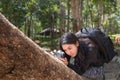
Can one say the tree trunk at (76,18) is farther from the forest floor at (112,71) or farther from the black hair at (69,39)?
the black hair at (69,39)

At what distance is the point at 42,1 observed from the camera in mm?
26688

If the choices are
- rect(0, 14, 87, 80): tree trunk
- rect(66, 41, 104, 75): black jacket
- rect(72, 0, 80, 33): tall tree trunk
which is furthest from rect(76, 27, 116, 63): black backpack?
rect(72, 0, 80, 33): tall tree trunk

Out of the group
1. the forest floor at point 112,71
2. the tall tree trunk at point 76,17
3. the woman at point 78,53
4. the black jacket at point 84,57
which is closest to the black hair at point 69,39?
the woman at point 78,53

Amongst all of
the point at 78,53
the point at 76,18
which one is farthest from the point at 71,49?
the point at 76,18

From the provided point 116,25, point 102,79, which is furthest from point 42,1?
point 116,25

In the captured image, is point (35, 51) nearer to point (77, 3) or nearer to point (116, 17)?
point (77, 3)

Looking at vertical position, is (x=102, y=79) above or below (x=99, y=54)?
below

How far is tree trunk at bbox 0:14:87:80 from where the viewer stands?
1.67 m

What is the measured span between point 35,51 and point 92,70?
1.02m

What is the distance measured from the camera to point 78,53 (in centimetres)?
256

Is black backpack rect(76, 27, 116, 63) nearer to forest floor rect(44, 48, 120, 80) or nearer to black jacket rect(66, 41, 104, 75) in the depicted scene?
black jacket rect(66, 41, 104, 75)

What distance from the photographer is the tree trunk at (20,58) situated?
1.67 m

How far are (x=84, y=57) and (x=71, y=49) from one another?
5.4 inches

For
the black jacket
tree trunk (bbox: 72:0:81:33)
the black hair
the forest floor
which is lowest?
tree trunk (bbox: 72:0:81:33)
